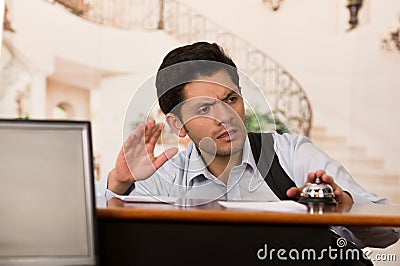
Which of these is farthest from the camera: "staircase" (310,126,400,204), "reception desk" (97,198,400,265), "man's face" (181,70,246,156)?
"staircase" (310,126,400,204)

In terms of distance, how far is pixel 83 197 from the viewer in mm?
1009

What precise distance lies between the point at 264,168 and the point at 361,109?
1445 mm

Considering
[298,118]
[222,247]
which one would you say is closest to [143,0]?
[298,118]

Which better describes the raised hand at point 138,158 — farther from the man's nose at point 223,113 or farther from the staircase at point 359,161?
the staircase at point 359,161

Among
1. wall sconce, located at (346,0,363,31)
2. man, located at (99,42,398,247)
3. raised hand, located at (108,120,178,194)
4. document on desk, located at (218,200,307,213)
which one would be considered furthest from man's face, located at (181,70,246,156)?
wall sconce, located at (346,0,363,31)

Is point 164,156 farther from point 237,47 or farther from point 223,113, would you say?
point 237,47

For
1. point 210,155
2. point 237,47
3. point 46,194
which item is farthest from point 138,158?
point 237,47

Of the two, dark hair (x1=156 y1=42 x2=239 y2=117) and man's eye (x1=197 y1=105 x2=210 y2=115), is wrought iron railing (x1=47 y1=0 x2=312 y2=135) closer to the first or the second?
dark hair (x1=156 y1=42 x2=239 y2=117)

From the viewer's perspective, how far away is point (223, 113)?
2.04 metres

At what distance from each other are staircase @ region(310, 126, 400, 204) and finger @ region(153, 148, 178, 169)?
1.79 m

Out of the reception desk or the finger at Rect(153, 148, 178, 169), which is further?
the finger at Rect(153, 148, 178, 169)

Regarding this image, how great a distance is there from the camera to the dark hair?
87.6 inches

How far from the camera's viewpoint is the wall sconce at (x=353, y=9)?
336 cm

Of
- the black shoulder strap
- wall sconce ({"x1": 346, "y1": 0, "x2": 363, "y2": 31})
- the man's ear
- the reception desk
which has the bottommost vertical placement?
the reception desk
